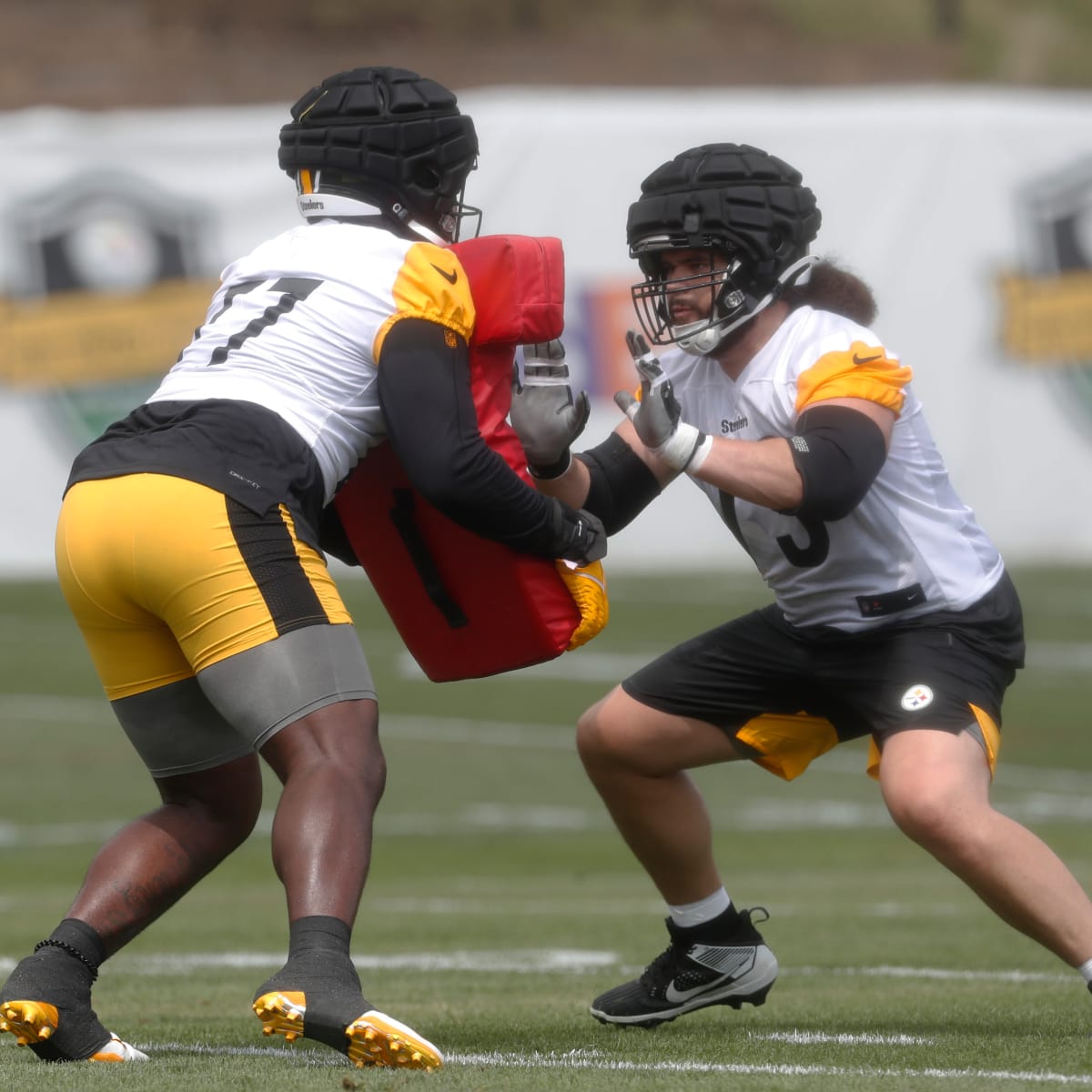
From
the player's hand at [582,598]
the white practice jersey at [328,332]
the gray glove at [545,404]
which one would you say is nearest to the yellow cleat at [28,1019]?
the white practice jersey at [328,332]

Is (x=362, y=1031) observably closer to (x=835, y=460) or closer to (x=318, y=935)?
(x=318, y=935)

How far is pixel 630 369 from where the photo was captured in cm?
1667

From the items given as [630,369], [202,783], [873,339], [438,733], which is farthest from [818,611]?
[630,369]

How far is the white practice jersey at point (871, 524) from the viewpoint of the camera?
464 cm

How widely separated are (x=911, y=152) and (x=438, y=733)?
6.80m

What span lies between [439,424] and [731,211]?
3.13 ft

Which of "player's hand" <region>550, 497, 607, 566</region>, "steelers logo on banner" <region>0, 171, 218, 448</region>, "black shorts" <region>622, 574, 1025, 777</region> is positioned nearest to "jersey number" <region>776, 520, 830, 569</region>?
"black shorts" <region>622, 574, 1025, 777</region>

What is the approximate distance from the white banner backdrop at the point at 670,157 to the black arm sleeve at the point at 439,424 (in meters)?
12.5

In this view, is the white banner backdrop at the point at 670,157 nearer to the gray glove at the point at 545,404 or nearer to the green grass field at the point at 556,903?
the green grass field at the point at 556,903

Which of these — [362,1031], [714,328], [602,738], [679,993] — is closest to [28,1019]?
[362,1031]

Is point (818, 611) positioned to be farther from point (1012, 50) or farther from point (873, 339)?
point (1012, 50)

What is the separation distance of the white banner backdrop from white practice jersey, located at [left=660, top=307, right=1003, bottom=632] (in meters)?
12.0

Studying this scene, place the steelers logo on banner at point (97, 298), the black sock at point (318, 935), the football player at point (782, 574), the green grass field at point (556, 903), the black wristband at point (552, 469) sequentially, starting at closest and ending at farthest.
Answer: the black sock at point (318, 935) → the green grass field at point (556, 903) → the football player at point (782, 574) → the black wristband at point (552, 469) → the steelers logo on banner at point (97, 298)

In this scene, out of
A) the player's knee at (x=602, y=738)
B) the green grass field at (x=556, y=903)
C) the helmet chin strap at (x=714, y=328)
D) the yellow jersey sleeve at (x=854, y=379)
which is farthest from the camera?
the player's knee at (x=602, y=738)
